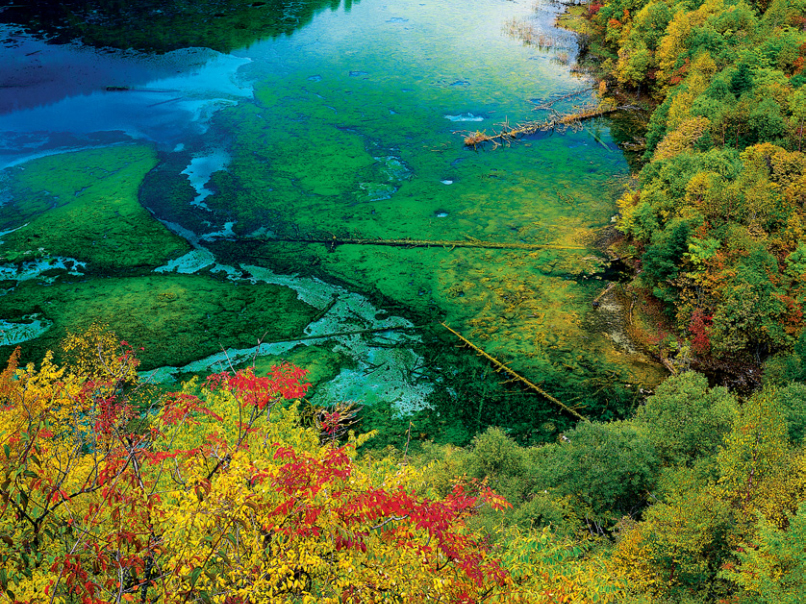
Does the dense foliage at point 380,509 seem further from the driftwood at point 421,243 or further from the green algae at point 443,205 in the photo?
the driftwood at point 421,243

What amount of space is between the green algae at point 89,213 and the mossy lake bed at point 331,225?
0.38ft

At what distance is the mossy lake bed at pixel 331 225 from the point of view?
898 inches

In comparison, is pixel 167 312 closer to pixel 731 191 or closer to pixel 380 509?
pixel 380 509

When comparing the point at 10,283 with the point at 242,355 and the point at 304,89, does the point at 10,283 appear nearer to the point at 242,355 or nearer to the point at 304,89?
the point at 242,355

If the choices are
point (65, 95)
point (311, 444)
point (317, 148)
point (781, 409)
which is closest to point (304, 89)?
point (317, 148)

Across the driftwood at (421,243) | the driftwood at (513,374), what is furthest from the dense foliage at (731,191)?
the driftwood at (513,374)

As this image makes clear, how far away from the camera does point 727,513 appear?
12391mm

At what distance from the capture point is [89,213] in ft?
98.8

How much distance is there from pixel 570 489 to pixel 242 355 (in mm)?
13198

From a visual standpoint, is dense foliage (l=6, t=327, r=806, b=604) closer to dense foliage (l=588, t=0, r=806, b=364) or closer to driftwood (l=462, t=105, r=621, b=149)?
Answer: dense foliage (l=588, t=0, r=806, b=364)

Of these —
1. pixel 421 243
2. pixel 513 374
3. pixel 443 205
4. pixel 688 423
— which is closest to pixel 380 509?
pixel 688 423

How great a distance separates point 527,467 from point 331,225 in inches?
696

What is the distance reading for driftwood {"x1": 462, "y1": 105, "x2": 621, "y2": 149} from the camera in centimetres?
3700

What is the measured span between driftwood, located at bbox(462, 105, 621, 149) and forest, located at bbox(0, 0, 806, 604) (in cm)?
726
